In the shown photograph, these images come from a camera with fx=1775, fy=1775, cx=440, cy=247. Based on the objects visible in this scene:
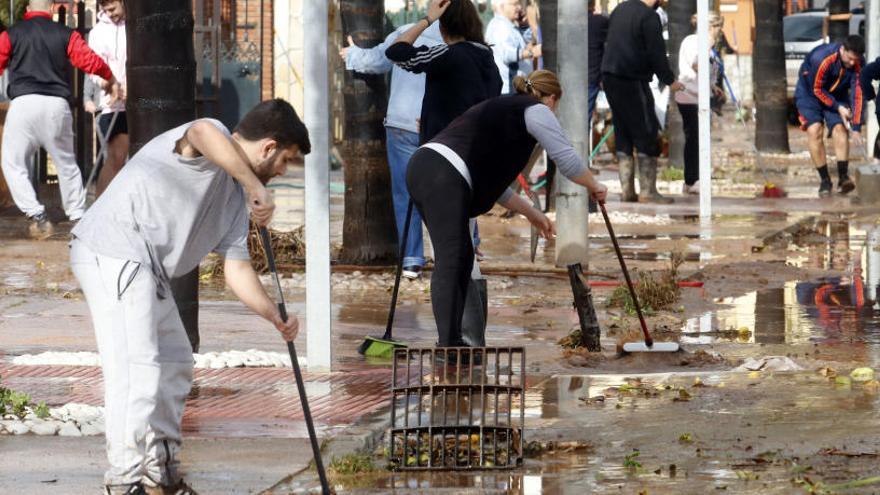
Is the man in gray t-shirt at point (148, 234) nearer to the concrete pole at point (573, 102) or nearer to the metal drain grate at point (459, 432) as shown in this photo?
the metal drain grate at point (459, 432)

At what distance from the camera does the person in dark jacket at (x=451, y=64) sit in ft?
30.2

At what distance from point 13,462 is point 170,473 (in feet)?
2.73

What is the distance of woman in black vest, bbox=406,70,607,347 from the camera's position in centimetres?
804

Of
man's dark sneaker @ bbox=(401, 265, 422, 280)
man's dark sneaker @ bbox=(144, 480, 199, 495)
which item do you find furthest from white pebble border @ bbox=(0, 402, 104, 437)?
man's dark sneaker @ bbox=(401, 265, 422, 280)

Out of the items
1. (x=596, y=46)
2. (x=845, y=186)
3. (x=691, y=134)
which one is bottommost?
(x=845, y=186)

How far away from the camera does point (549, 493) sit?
600 centimetres

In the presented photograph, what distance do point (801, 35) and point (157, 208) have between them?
33.5 metres

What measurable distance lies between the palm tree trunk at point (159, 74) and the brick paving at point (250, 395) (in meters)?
0.47

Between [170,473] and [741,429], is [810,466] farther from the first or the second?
[170,473]

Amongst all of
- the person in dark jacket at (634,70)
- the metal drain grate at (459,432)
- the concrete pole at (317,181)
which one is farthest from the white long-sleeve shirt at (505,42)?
the metal drain grate at (459,432)

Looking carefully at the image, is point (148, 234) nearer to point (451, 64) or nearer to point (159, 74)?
point (159, 74)

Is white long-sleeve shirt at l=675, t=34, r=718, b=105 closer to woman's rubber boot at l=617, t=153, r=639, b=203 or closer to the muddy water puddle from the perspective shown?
woman's rubber boot at l=617, t=153, r=639, b=203

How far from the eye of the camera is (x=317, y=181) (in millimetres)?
8336

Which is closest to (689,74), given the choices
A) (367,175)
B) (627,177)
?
(627,177)
